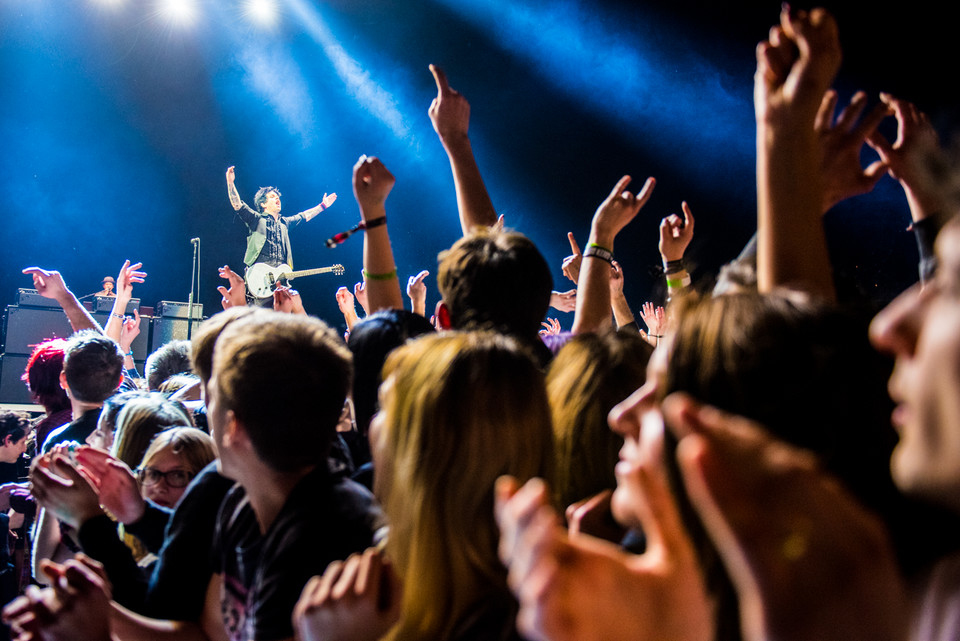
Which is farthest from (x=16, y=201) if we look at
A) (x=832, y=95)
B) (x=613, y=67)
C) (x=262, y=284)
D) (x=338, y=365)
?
(x=832, y=95)

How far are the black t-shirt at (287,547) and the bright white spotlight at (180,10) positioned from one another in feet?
31.8

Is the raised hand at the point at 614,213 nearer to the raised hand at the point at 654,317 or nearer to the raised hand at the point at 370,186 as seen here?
the raised hand at the point at 370,186

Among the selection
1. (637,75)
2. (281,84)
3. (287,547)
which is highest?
(281,84)

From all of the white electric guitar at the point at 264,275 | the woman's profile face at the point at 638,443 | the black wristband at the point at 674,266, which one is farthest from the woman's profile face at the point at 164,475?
the white electric guitar at the point at 264,275

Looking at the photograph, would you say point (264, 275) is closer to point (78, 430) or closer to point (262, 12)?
point (262, 12)

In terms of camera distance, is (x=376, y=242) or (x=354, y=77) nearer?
(x=376, y=242)

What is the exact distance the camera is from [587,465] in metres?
1.40

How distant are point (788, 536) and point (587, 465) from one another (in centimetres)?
85

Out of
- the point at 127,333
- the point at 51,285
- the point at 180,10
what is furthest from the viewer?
the point at 180,10

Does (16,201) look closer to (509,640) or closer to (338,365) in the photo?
(338,365)

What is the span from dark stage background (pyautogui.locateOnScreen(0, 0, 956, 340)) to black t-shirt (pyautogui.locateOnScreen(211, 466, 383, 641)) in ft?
18.1

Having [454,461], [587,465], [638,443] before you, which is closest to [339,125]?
[587,465]

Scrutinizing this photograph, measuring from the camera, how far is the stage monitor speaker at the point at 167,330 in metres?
6.57

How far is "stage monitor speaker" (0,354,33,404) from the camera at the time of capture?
5359mm
